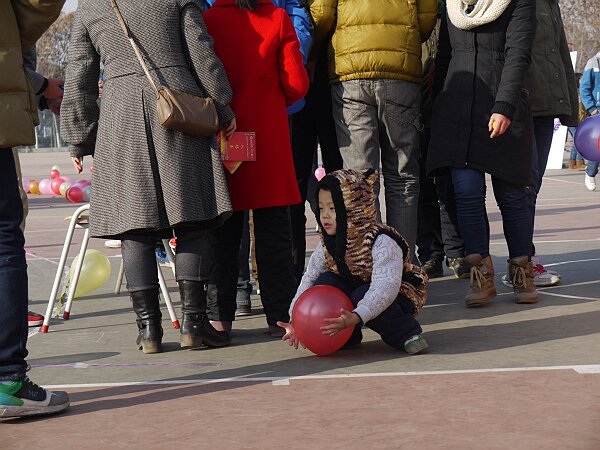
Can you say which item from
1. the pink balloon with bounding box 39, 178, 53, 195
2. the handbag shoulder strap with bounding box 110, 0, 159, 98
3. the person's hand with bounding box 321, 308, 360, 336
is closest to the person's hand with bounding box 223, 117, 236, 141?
the handbag shoulder strap with bounding box 110, 0, 159, 98

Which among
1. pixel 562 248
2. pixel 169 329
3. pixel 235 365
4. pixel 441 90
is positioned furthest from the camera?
pixel 562 248

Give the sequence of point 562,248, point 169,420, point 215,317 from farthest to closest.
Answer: point 562,248 → point 215,317 → point 169,420

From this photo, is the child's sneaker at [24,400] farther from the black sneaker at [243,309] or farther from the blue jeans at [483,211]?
the blue jeans at [483,211]

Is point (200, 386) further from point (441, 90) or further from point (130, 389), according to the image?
point (441, 90)

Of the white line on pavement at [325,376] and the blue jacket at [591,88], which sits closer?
the white line on pavement at [325,376]

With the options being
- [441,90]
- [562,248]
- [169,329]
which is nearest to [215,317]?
[169,329]

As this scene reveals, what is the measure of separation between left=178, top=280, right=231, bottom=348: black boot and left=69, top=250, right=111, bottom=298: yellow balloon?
2.29 metres

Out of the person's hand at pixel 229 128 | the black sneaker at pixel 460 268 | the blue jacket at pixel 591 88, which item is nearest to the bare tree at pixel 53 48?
the blue jacket at pixel 591 88

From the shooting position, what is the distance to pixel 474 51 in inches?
290

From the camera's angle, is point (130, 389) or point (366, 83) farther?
point (366, 83)

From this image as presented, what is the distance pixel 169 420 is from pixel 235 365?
1168mm

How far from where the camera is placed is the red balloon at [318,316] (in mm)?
5840

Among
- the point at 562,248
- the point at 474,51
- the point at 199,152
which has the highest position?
the point at 474,51

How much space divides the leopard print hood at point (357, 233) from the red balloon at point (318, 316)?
0.85ft
